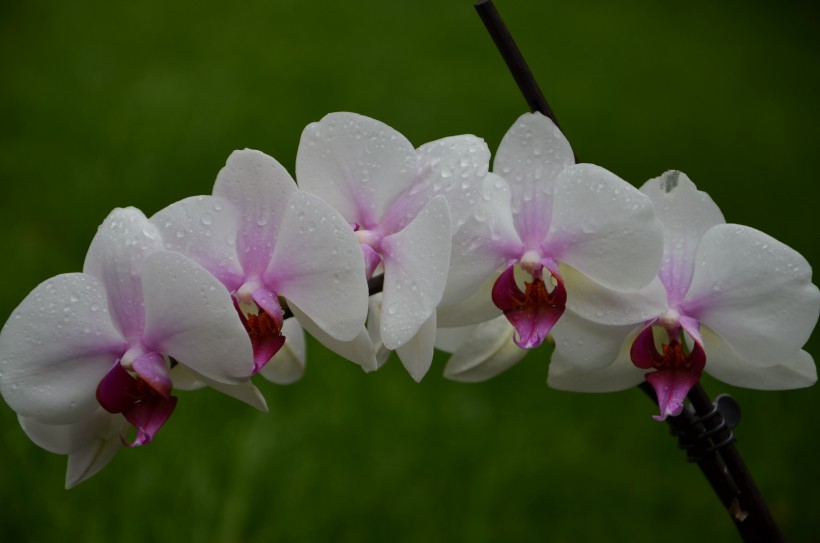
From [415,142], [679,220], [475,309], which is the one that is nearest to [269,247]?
[475,309]

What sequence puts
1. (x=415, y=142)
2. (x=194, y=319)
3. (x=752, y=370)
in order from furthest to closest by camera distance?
(x=415, y=142) → (x=752, y=370) → (x=194, y=319)

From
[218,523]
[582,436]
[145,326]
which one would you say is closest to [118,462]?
[218,523]

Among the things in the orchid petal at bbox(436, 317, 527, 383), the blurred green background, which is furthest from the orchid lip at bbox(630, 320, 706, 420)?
the blurred green background

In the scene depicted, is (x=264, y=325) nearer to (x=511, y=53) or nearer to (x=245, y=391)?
(x=245, y=391)

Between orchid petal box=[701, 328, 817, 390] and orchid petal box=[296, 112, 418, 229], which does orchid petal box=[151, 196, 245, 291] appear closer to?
orchid petal box=[296, 112, 418, 229]

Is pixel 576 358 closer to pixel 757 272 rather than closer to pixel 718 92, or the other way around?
pixel 757 272

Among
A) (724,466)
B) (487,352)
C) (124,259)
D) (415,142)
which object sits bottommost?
(415,142)

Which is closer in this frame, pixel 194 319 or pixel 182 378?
pixel 194 319

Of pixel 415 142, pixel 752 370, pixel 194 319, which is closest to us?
pixel 194 319
